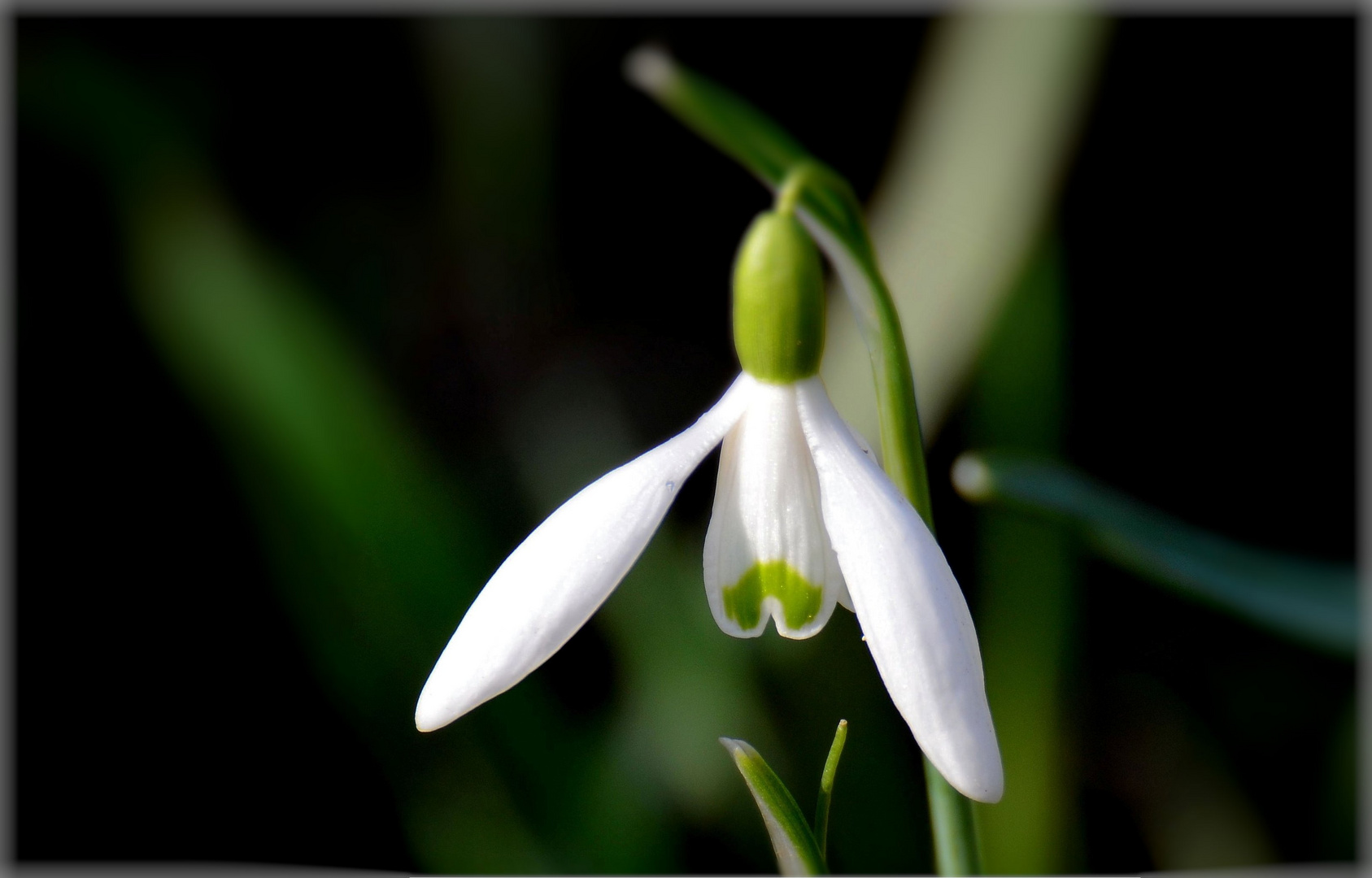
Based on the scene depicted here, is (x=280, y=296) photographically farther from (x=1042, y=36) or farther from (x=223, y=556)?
(x=1042, y=36)

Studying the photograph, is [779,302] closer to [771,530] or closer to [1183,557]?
[771,530]

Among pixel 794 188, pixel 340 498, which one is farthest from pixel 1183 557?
pixel 340 498

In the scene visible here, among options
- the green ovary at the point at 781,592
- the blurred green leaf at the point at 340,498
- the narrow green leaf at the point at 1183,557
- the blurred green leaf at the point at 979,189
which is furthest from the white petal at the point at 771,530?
the blurred green leaf at the point at 340,498

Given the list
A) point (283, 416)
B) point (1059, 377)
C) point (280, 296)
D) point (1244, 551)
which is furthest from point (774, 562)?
point (280, 296)

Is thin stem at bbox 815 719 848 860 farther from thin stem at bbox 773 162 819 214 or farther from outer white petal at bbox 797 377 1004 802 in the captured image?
thin stem at bbox 773 162 819 214

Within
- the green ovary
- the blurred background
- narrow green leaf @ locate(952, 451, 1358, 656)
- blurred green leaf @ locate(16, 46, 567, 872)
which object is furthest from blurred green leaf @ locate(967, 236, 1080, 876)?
the green ovary

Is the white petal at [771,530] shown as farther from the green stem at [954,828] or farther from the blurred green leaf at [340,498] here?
the blurred green leaf at [340,498]
